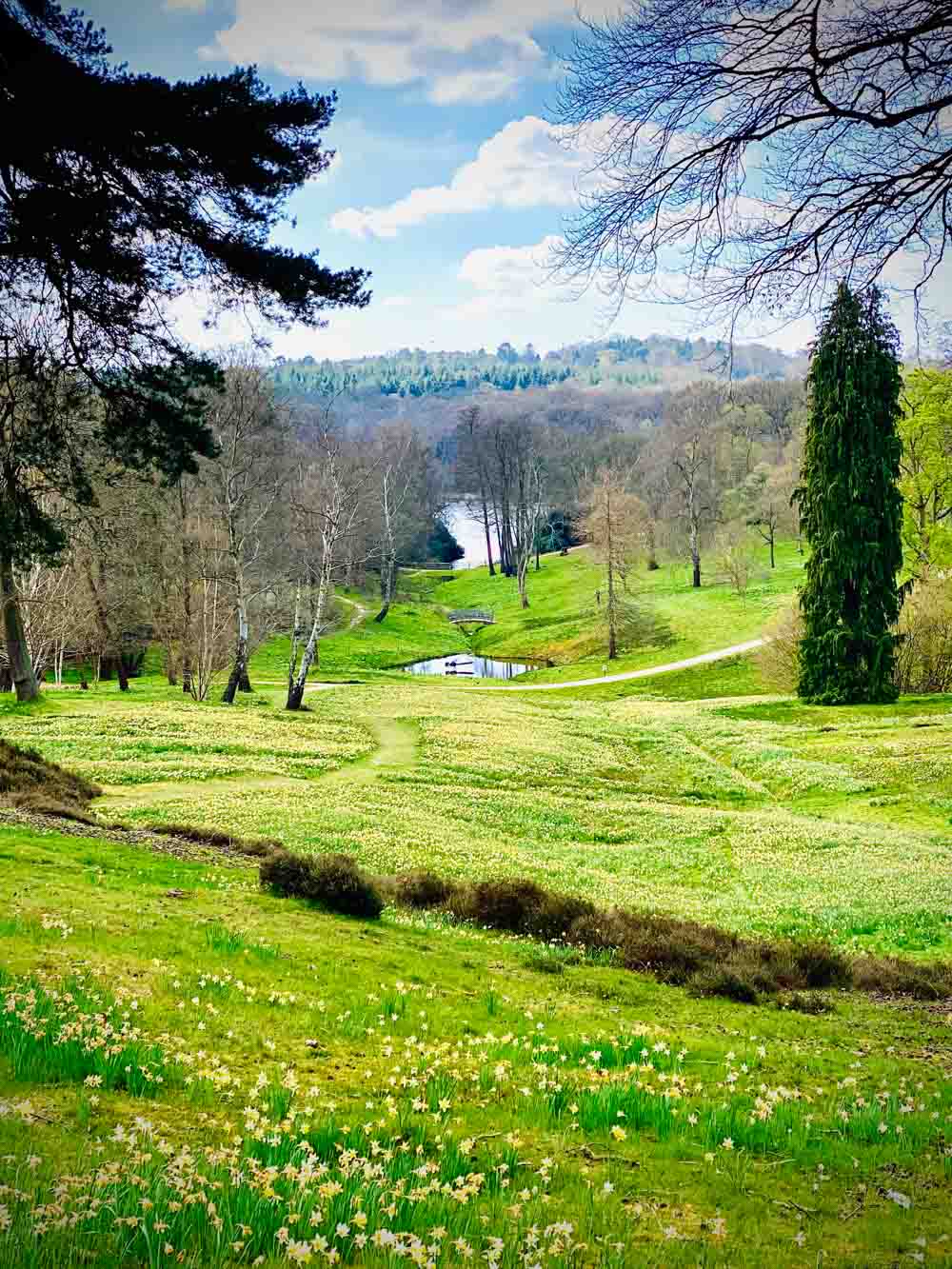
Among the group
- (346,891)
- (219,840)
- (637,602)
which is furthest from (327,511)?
(637,602)

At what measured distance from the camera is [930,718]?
46531mm

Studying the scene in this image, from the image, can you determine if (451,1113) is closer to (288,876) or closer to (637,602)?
(288,876)

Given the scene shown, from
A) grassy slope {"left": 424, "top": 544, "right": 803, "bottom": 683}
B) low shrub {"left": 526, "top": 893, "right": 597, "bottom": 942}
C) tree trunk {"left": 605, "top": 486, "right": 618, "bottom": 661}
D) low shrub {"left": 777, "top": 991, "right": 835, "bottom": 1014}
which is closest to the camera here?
low shrub {"left": 777, "top": 991, "right": 835, "bottom": 1014}

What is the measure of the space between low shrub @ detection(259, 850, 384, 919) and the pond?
203ft

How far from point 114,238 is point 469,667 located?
74618mm

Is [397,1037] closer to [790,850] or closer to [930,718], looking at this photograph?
[790,850]

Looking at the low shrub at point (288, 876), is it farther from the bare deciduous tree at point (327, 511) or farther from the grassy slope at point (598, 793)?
the bare deciduous tree at point (327, 511)

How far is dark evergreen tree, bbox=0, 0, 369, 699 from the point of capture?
9203 millimetres

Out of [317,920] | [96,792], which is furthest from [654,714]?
[317,920]

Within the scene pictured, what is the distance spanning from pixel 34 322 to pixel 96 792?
15.4 metres

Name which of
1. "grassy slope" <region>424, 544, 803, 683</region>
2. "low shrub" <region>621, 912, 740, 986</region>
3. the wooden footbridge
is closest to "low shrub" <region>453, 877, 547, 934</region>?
"low shrub" <region>621, 912, 740, 986</region>

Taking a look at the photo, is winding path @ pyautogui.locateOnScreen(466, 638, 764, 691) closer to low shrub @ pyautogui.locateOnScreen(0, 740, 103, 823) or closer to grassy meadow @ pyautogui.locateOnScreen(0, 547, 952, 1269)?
grassy meadow @ pyautogui.locateOnScreen(0, 547, 952, 1269)

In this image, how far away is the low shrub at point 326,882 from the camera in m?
14.0

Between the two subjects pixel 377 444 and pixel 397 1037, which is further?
pixel 377 444
